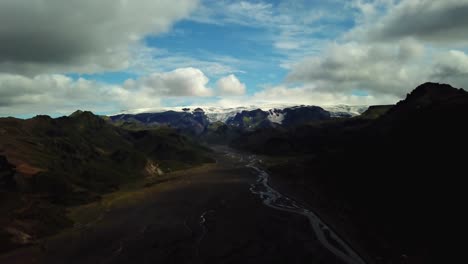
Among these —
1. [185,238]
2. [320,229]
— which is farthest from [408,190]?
[185,238]

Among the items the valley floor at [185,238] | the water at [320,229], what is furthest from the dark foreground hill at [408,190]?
the valley floor at [185,238]

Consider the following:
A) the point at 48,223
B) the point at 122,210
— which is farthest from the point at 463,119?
the point at 48,223

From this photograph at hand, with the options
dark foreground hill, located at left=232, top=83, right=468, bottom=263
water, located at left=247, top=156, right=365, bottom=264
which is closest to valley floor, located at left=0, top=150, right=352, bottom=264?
water, located at left=247, top=156, right=365, bottom=264

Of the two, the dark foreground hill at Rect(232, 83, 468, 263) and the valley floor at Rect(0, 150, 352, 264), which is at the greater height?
the dark foreground hill at Rect(232, 83, 468, 263)

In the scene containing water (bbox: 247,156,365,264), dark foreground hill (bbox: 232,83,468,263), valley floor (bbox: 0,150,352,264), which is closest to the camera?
water (bbox: 247,156,365,264)

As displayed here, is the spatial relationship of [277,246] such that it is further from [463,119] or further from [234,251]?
[463,119]

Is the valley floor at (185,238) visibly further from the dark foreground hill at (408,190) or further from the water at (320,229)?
the dark foreground hill at (408,190)

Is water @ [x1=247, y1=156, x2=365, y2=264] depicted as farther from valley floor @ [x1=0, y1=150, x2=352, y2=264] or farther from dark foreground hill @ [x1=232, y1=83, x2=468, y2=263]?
dark foreground hill @ [x1=232, y1=83, x2=468, y2=263]

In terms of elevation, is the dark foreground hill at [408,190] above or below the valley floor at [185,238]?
above
